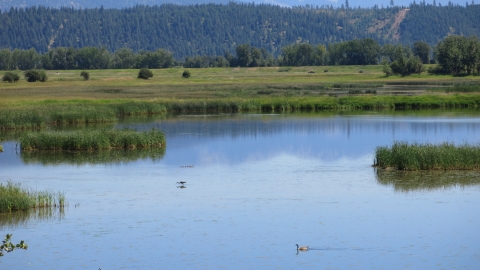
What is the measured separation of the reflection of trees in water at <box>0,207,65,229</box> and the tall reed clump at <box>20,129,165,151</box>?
1414cm

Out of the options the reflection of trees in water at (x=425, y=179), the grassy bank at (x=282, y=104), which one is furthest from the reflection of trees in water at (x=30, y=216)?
the grassy bank at (x=282, y=104)

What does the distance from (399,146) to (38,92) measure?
49068 millimetres

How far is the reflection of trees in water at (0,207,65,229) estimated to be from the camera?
23553mm

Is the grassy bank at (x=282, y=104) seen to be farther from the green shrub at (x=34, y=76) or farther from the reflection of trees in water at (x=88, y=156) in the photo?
the green shrub at (x=34, y=76)

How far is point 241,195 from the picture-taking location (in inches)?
1117

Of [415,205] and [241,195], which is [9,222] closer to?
[241,195]

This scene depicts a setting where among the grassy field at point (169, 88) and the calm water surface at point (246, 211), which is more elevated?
the grassy field at point (169, 88)

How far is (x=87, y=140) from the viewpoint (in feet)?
130

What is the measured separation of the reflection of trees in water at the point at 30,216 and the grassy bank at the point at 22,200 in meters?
0.18

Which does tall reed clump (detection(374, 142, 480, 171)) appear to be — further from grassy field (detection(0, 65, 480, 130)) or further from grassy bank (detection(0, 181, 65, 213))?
grassy field (detection(0, 65, 480, 130))

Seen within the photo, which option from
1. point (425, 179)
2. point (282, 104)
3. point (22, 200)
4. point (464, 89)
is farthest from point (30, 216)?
point (464, 89)

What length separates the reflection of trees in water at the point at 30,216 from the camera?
23.6 metres

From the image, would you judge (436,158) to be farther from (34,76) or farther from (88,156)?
(34,76)

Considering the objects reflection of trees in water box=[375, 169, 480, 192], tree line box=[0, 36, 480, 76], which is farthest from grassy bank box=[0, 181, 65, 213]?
tree line box=[0, 36, 480, 76]
